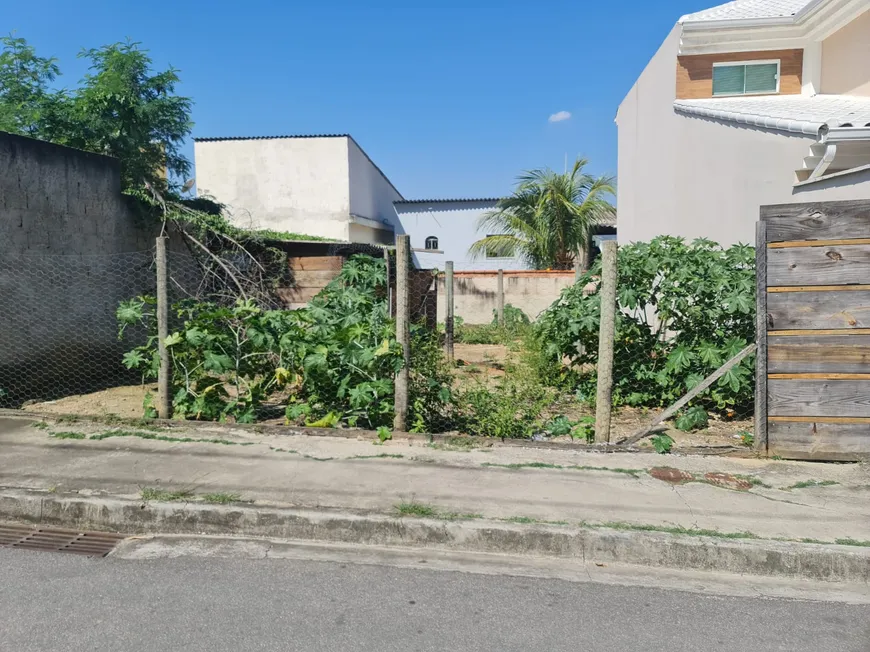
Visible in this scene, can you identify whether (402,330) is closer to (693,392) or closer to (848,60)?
(693,392)

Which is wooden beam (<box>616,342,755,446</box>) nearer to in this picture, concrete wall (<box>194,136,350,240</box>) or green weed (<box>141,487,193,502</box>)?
green weed (<box>141,487,193,502</box>)

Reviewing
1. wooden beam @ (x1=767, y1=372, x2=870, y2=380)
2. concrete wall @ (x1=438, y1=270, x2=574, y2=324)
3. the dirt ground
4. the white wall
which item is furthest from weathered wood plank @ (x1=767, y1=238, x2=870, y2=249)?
the white wall

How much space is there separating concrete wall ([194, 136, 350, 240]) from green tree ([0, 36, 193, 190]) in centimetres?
1107

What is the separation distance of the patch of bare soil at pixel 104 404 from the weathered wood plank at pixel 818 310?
18.5ft

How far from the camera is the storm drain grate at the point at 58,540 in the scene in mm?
3943

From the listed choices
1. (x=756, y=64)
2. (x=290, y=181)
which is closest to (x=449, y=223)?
(x=290, y=181)

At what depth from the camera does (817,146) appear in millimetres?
7988

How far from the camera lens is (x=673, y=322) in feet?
22.1

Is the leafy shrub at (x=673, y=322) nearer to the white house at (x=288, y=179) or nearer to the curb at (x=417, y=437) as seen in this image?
the curb at (x=417, y=437)

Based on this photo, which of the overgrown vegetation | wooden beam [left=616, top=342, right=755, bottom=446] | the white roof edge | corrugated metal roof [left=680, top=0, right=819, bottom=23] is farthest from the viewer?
corrugated metal roof [left=680, top=0, right=819, bottom=23]

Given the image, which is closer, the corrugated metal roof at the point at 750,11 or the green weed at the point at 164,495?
the green weed at the point at 164,495

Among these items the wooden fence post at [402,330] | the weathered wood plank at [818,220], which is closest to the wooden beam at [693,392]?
the weathered wood plank at [818,220]

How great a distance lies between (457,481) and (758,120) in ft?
24.3

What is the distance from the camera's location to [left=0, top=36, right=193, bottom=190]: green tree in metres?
11.4
